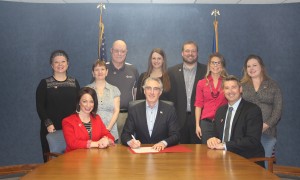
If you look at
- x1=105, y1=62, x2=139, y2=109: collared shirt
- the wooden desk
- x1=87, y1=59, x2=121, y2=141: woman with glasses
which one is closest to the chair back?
the wooden desk

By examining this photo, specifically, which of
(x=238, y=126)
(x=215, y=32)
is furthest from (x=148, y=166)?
(x=215, y=32)

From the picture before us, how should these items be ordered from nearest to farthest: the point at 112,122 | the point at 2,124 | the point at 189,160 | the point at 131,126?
the point at 189,160, the point at 131,126, the point at 112,122, the point at 2,124

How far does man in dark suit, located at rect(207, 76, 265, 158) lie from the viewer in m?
2.88

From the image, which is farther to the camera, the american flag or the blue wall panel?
the blue wall panel

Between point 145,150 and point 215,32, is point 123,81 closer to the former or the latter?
point 145,150

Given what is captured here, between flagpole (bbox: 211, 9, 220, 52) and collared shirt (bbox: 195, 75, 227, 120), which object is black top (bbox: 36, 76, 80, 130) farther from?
flagpole (bbox: 211, 9, 220, 52)

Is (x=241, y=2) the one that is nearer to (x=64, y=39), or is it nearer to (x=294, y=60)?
(x=294, y=60)

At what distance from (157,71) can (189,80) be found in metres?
0.47

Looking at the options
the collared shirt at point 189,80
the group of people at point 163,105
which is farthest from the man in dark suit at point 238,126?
the collared shirt at point 189,80

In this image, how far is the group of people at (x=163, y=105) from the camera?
303 cm

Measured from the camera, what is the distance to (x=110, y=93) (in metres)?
3.94

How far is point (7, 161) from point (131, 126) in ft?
11.4

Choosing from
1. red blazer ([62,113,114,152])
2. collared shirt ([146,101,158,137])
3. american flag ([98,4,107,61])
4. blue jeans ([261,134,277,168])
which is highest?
american flag ([98,4,107,61])

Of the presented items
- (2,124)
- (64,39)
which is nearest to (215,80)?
(64,39)
